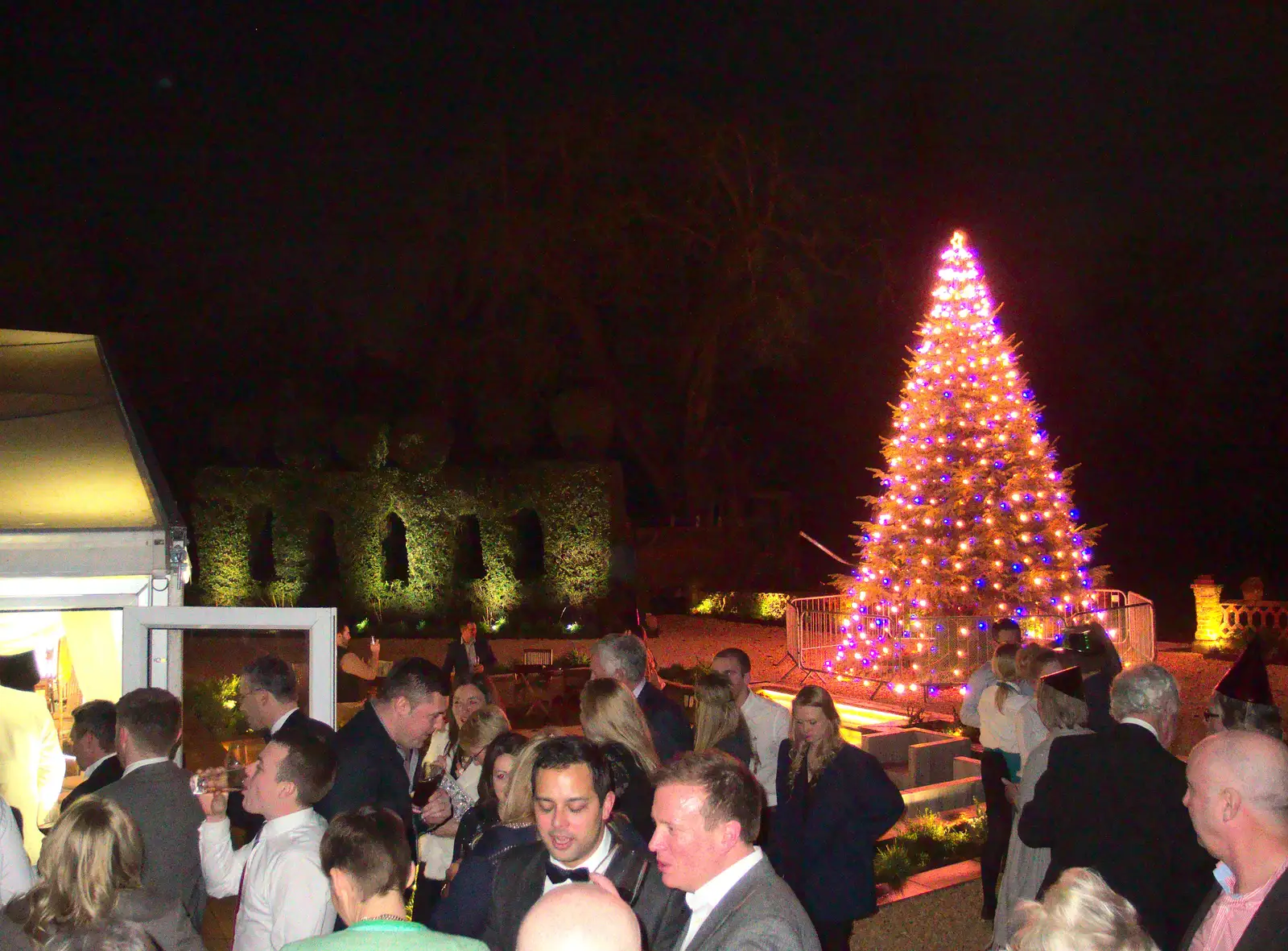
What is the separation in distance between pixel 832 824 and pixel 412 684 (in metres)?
1.87

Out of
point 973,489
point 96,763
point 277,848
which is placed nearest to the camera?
point 277,848

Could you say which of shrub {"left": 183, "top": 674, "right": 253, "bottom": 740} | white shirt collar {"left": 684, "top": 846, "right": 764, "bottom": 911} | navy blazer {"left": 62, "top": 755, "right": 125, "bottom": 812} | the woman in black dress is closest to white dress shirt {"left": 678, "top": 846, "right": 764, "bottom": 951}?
white shirt collar {"left": 684, "top": 846, "right": 764, "bottom": 911}

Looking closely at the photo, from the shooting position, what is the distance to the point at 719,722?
5102 mm

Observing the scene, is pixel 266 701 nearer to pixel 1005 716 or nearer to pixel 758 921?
pixel 758 921

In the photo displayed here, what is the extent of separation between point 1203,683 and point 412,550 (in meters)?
14.8

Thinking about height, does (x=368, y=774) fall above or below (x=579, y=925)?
below

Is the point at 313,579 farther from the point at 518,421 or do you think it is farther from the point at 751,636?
the point at 751,636

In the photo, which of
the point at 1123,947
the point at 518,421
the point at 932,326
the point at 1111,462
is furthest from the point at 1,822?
the point at 1111,462

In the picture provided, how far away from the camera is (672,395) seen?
28.5 metres

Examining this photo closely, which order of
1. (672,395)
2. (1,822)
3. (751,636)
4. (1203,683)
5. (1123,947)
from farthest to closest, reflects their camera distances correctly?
(672,395), (751,636), (1203,683), (1,822), (1123,947)

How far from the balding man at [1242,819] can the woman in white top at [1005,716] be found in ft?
9.46

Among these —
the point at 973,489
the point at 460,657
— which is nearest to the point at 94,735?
the point at 460,657

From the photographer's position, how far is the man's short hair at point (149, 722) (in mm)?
3893

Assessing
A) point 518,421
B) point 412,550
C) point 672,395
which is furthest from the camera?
point 672,395
